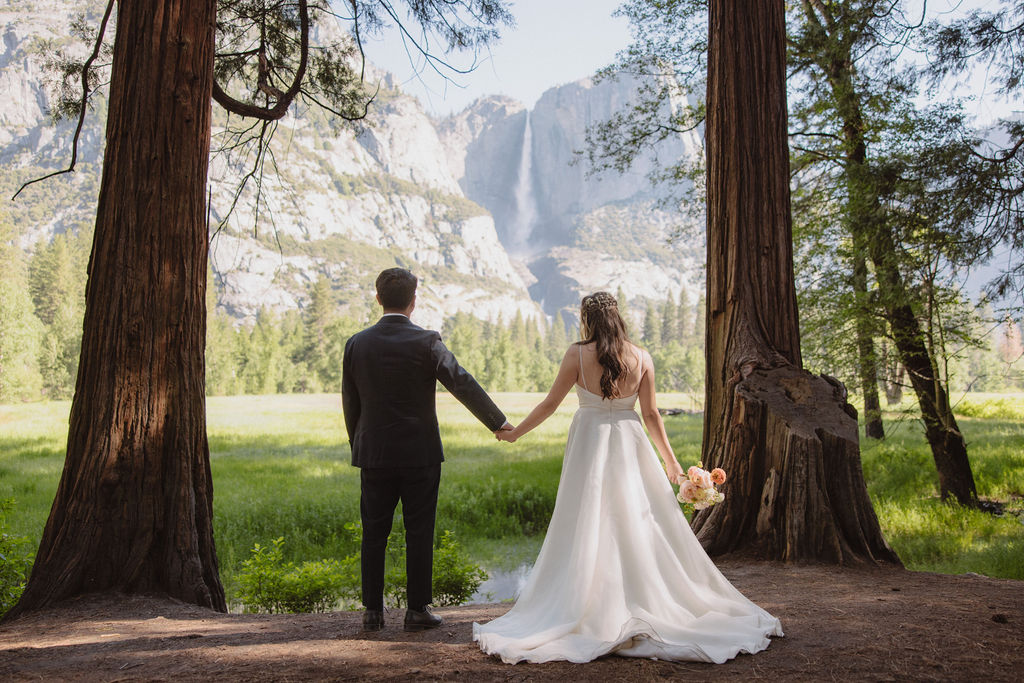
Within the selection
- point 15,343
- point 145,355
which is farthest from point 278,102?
point 15,343

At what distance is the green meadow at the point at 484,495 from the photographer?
9.09 m

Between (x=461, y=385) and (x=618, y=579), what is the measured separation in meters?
1.36

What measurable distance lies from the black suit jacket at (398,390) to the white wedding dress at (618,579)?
0.67 meters

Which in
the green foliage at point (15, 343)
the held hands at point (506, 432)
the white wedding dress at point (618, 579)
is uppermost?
the green foliage at point (15, 343)

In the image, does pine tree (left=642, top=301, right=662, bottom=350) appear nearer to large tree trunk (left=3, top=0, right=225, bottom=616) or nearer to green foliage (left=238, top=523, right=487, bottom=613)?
green foliage (left=238, top=523, right=487, bottom=613)

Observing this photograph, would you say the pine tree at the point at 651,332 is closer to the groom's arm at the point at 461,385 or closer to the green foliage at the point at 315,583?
the green foliage at the point at 315,583

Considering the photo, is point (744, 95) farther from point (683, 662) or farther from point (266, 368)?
point (266, 368)

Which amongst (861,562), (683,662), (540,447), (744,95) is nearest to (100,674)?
(683,662)

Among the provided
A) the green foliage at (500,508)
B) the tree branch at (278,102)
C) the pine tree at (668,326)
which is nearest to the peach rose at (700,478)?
the tree branch at (278,102)

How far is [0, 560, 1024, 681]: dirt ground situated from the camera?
3.28 metres

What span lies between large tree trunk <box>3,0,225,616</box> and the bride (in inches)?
99.9

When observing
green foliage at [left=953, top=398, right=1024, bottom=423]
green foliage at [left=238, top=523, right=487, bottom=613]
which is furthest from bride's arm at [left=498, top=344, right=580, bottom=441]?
green foliage at [left=953, top=398, right=1024, bottom=423]

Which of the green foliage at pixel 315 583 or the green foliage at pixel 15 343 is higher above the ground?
the green foliage at pixel 15 343

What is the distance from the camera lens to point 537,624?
380cm
